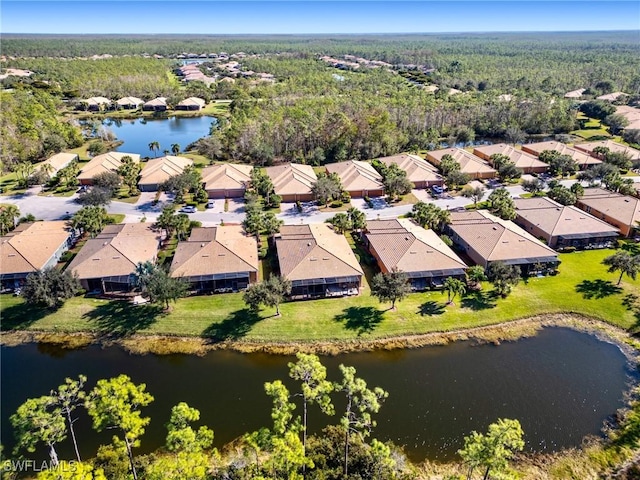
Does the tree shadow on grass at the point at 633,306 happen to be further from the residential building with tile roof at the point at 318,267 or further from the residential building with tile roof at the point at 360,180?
the residential building with tile roof at the point at 360,180

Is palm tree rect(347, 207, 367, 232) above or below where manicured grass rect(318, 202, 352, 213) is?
above

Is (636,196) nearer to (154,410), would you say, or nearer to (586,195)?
(586,195)

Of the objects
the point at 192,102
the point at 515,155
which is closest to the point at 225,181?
the point at 515,155

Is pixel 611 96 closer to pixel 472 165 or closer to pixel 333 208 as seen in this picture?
pixel 472 165

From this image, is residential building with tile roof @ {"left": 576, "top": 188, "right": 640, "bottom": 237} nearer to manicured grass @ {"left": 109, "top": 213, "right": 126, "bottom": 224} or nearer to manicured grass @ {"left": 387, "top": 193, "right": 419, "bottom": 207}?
manicured grass @ {"left": 387, "top": 193, "right": 419, "bottom": 207}

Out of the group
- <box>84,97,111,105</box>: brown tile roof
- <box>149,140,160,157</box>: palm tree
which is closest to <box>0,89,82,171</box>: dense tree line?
<box>149,140,160,157</box>: palm tree

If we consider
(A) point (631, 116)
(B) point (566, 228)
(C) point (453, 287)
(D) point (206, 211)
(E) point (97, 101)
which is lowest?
(D) point (206, 211)
